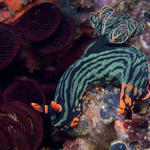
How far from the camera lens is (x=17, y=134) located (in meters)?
2.59

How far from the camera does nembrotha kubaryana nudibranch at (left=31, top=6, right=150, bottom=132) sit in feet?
8.61

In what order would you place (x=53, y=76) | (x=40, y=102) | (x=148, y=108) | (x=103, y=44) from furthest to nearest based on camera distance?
(x=53, y=76) → (x=40, y=102) → (x=103, y=44) → (x=148, y=108)

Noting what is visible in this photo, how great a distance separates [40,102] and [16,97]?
51 cm

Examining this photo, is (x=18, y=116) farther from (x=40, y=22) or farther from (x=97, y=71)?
(x=40, y=22)

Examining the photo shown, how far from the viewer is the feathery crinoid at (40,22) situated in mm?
3199

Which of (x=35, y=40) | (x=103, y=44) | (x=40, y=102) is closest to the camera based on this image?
(x=103, y=44)

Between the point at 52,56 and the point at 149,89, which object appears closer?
the point at 149,89

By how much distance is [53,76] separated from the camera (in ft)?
13.5

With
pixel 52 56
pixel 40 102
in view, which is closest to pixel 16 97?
pixel 40 102

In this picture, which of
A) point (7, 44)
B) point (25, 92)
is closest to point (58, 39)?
point (7, 44)

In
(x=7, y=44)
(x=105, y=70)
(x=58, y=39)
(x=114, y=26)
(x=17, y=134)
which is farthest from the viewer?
(x=58, y=39)

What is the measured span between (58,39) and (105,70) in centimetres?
122

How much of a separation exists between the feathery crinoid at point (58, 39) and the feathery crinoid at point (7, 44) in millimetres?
500

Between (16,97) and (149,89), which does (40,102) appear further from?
(149,89)
